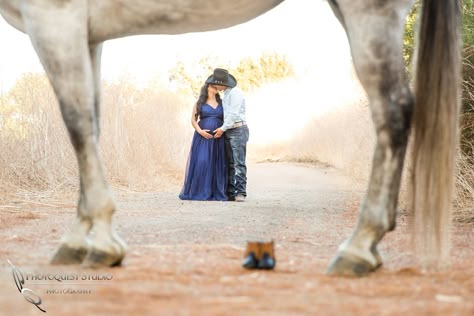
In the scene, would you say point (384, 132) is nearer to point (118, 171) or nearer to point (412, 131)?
point (412, 131)

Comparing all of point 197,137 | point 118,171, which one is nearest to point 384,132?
point 197,137

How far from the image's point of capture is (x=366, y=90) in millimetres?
3582

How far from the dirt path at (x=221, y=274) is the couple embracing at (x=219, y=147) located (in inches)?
125

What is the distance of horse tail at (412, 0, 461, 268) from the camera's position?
356cm

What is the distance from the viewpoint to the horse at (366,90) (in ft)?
11.5

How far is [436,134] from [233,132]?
7.34 m

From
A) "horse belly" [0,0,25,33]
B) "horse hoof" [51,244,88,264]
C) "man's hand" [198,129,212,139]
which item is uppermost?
"horse belly" [0,0,25,33]

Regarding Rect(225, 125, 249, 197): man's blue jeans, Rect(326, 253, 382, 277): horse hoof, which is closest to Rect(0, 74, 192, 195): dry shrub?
Rect(225, 125, 249, 197): man's blue jeans

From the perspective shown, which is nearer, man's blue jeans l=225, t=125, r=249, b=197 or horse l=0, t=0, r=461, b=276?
horse l=0, t=0, r=461, b=276

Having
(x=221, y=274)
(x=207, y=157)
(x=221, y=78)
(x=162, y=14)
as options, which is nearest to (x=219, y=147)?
(x=207, y=157)

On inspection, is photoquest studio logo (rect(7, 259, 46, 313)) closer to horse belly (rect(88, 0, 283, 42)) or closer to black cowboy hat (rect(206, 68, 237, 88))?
horse belly (rect(88, 0, 283, 42))

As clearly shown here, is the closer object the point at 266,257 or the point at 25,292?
the point at 25,292

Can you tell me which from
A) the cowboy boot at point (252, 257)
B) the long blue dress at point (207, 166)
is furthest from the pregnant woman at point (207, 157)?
the cowboy boot at point (252, 257)

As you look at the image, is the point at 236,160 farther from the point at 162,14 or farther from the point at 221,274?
the point at 221,274
